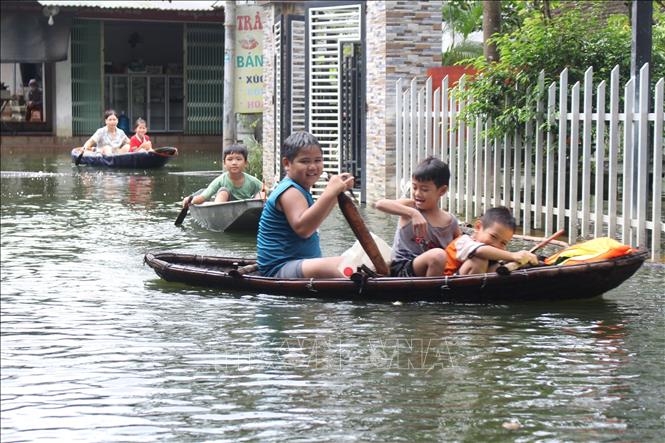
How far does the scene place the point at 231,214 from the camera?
14406mm

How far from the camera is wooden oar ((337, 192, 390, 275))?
9.77 m

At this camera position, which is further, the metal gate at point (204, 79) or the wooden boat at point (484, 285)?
the metal gate at point (204, 79)

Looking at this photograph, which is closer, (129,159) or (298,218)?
(298,218)

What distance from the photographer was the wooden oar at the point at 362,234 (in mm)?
9773

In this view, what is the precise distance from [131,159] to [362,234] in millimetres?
18251

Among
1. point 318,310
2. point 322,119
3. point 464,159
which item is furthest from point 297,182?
point 322,119

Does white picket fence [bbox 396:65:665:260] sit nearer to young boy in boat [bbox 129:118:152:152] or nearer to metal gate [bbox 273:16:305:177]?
metal gate [bbox 273:16:305:177]

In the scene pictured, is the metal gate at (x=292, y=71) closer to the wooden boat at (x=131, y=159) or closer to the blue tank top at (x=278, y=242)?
the wooden boat at (x=131, y=159)

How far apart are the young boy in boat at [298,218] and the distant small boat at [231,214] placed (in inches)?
151

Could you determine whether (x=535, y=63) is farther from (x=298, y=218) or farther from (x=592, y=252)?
(x=298, y=218)

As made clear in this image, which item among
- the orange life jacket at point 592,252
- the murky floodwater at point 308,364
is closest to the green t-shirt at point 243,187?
the murky floodwater at point 308,364

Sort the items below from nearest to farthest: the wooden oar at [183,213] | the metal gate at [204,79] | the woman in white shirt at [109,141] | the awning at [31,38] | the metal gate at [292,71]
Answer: the wooden oar at [183,213], the metal gate at [292,71], the woman in white shirt at [109,141], the awning at [31,38], the metal gate at [204,79]

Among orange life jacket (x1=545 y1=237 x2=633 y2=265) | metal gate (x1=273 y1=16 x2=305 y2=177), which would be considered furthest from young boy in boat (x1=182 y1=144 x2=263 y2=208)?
metal gate (x1=273 y1=16 x2=305 y2=177)

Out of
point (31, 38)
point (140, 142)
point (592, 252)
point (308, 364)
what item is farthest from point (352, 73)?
point (31, 38)
